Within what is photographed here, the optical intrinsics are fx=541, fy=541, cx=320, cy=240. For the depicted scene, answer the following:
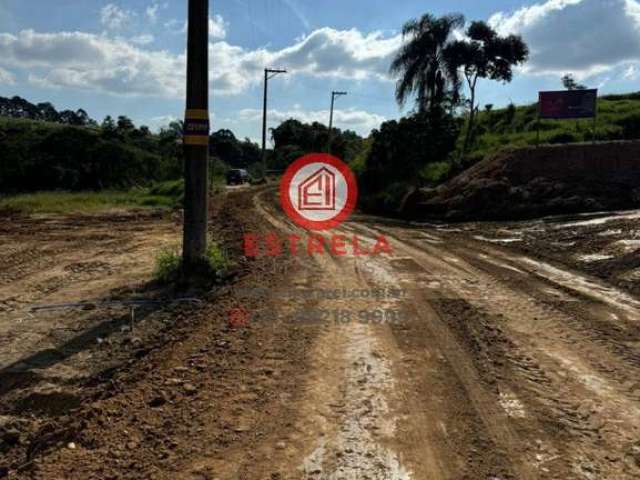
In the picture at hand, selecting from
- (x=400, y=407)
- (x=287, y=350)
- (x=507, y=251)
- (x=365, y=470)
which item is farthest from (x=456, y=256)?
(x=365, y=470)

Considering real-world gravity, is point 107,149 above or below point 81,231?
above

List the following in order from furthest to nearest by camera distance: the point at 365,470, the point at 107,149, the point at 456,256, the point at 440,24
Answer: the point at 107,149
the point at 440,24
the point at 456,256
the point at 365,470

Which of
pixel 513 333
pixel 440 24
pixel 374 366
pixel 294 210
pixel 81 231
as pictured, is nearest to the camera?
pixel 374 366

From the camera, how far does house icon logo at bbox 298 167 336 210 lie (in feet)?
60.7

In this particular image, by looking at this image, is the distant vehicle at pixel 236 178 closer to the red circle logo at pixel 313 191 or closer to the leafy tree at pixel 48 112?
the red circle logo at pixel 313 191

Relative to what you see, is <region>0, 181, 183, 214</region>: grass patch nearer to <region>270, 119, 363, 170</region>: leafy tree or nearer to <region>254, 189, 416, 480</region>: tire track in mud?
<region>254, 189, 416, 480</region>: tire track in mud

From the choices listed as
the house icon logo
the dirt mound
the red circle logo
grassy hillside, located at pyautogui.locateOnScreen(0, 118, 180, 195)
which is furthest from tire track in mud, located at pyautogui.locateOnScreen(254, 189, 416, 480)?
grassy hillside, located at pyautogui.locateOnScreen(0, 118, 180, 195)

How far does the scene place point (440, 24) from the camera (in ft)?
93.1

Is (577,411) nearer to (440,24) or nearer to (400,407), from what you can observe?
(400,407)

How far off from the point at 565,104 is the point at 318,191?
9.19 metres

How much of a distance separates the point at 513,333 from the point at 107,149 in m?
48.9

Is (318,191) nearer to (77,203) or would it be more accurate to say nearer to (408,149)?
(408,149)

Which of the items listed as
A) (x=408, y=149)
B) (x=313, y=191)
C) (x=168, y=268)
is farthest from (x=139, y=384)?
(x=408, y=149)

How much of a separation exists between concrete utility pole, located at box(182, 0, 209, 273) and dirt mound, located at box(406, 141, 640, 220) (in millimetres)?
11624
